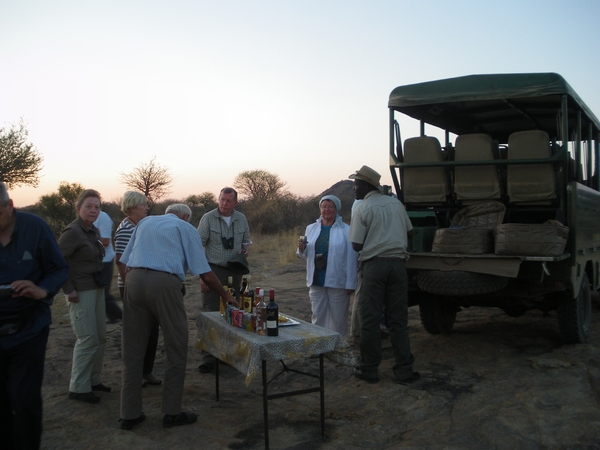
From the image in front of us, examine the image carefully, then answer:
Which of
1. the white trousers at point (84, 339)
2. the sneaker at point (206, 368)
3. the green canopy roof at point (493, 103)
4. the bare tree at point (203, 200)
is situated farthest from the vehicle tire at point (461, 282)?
the bare tree at point (203, 200)

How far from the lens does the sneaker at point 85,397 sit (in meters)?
4.93

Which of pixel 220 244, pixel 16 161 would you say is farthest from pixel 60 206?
pixel 220 244

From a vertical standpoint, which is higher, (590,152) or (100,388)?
(590,152)

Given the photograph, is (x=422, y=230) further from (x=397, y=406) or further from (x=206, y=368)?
(x=206, y=368)

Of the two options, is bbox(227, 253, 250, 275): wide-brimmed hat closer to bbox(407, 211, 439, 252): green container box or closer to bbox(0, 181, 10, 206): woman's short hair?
bbox(407, 211, 439, 252): green container box

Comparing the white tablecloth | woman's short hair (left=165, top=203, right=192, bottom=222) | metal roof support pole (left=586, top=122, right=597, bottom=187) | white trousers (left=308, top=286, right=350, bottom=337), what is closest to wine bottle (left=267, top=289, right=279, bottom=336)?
the white tablecloth

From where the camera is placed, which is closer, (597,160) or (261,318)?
(261,318)

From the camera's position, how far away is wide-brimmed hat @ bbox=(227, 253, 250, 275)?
5688 millimetres

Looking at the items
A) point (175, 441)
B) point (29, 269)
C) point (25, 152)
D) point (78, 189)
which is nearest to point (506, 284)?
point (175, 441)

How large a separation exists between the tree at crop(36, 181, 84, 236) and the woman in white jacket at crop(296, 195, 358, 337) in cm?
2020

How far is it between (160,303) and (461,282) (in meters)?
2.92

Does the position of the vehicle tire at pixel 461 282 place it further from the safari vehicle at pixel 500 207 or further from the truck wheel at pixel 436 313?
the truck wheel at pixel 436 313

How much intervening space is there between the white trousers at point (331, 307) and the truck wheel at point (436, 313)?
1126 mm

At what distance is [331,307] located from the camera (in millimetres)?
6375
